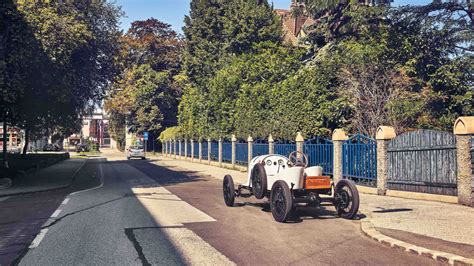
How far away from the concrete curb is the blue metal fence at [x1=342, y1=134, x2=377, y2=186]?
6.67 m

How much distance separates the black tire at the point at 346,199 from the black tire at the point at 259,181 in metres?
1.60

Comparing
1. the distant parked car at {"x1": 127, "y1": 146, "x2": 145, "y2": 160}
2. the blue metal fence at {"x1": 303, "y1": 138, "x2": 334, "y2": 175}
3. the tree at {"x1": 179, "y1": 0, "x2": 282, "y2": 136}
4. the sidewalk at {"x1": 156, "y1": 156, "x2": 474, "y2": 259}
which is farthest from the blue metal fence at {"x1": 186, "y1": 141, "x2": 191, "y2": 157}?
the sidewalk at {"x1": 156, "y1": 156, "x2": 474, "y2": 259}

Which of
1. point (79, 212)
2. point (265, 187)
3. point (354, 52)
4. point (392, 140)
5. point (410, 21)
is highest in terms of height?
point (410, 21)

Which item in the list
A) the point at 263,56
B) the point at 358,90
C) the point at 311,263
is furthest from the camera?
the point at 263,56

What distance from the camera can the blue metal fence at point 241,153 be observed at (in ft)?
88.5

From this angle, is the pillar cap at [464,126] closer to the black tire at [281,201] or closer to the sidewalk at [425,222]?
the sidewalk at [425,222]

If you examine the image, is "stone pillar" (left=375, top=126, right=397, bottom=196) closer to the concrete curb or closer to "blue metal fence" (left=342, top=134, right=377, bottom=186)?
"blue metal fence" (left=342, top=134, right=377, bottom=186)

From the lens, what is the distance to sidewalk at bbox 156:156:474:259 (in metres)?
6.84

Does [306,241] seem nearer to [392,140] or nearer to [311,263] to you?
[311,263]

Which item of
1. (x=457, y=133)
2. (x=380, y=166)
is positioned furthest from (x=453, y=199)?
(x=380, y=166)

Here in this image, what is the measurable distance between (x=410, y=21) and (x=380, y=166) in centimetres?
1317

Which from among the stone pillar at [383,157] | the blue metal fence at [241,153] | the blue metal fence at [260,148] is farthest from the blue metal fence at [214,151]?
the stone pillar at [383,157]

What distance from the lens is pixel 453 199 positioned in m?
11.3

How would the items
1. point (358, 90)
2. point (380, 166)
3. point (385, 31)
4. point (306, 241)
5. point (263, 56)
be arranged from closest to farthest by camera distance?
point (306, 241)
point (380, 166)
point (358, 90)
point (385, 31)
point (263, 56)
